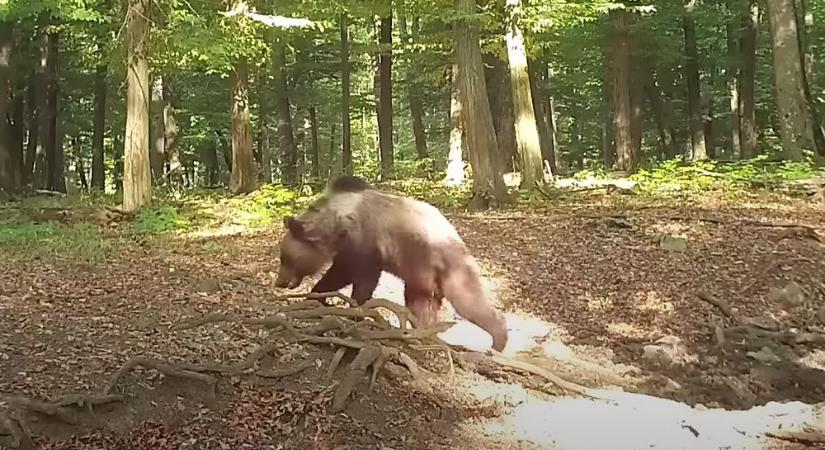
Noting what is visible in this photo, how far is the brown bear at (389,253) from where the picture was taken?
23.2 ft

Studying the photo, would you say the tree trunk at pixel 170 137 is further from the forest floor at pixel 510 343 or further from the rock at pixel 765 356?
the rock at pixel 765 356

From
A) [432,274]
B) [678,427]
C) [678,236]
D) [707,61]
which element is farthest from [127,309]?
[707,61]

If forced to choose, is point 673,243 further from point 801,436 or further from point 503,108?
point 503,108

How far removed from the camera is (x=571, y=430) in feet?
20.6

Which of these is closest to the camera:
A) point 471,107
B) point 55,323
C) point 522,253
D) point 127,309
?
point 55,323

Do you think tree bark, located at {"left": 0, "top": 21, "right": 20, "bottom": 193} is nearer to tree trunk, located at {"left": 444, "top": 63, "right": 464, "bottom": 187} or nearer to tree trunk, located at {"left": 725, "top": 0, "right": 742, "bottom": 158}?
tree trunk, located at {"left": 444, "top": 63, "right": 464, "bottom": 187}

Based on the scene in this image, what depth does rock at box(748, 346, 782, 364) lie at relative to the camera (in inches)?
324

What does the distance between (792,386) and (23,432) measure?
6.41m

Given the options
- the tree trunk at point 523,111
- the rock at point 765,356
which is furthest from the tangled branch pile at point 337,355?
the tree trunk at point 523,111

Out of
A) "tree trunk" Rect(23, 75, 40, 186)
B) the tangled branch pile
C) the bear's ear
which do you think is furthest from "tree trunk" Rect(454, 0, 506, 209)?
"tree trunk" Rect(23, 75, 40, 186)

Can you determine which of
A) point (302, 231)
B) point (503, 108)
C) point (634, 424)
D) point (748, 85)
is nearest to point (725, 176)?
point (503, 108)

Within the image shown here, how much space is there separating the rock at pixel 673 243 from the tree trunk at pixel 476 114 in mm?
3609

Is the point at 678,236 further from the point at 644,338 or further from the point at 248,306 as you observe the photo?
the point at 248,306

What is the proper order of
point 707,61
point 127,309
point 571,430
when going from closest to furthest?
1. point 571,430
2. point 127,309
3. point 707,61
